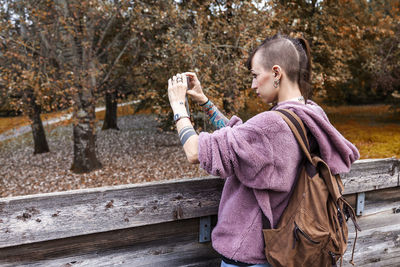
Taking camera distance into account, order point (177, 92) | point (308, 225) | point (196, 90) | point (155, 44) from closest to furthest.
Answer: point (308, 225) < point (177, 92) < point (196, 90) < point (155, 44)

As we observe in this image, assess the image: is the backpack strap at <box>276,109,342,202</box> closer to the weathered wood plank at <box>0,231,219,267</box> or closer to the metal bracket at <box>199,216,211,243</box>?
the metal bracket at <box>199,216,211,243</box>

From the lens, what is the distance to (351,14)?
13.3 m

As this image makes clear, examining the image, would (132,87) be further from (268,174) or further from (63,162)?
(268,174)

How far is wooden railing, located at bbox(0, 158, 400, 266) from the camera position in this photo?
1644 millimetres

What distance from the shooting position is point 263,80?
1.56 meters

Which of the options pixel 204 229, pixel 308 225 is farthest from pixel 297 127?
pixel 204 229

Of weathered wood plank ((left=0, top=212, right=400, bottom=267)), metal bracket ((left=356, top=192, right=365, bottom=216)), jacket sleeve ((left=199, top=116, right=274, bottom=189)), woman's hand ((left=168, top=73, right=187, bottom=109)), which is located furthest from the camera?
metal bracket ((left=356, top=192, right=365, bottom=216))

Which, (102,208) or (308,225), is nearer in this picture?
(308,225)

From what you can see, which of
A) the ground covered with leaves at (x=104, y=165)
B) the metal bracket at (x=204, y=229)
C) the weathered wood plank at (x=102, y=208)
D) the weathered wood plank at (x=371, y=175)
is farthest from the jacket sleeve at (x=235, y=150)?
the ground covered with leaves at (x=104, y=165)

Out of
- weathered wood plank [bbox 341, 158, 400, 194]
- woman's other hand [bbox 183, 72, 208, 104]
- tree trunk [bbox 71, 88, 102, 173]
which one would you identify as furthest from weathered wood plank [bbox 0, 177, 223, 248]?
tree trunk [bbox 71, 88, 102, 173]

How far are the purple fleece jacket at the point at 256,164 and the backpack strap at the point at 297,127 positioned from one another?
0.02m

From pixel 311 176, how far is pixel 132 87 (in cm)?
1170

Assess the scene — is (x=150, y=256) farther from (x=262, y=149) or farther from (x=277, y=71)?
(x=277, y=71)

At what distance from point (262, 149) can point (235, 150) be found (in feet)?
0.38
